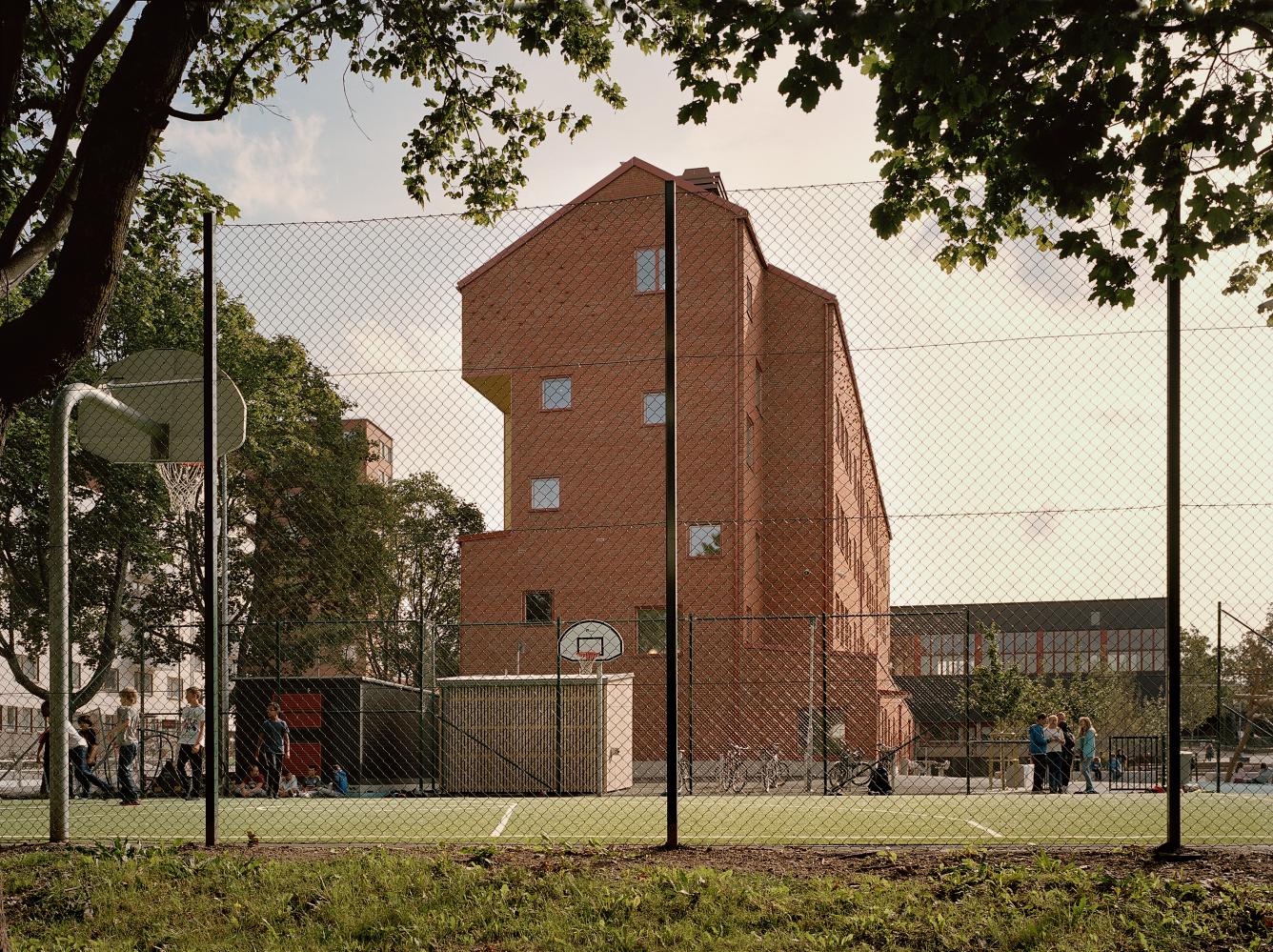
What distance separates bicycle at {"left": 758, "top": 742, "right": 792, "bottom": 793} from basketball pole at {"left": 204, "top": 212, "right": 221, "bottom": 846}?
13.3 metres

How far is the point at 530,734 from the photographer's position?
19.2 m

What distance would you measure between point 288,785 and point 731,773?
7867 millimetres

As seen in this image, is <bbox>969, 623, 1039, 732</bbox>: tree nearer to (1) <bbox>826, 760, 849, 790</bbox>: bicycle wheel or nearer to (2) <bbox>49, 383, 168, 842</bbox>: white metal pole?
(1) <bbox>826, 760, 849, 790</bbox>: bicycle wheel

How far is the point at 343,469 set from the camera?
3453cm

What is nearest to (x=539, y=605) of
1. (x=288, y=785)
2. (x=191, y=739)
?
(x=288, y=785)

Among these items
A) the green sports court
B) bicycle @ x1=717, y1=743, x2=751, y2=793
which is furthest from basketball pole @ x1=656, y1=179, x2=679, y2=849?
bicycle @ x1=717, y1=743, x2=751, y2=793

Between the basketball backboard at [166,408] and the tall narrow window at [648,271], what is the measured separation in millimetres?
20012

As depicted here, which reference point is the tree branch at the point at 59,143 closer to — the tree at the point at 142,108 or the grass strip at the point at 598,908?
the tree at the point at 142,108

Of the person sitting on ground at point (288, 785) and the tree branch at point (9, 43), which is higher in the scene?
the tree branch at point (9, 43)

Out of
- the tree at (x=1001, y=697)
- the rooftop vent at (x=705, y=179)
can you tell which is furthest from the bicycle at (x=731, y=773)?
the tree at (x=1001, y=697)

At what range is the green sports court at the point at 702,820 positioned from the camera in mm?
8125

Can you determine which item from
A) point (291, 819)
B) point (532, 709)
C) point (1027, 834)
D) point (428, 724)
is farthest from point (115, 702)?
point (1027, 834)

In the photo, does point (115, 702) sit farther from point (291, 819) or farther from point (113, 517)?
point (291, 819)

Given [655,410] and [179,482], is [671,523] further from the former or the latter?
[655,410]
